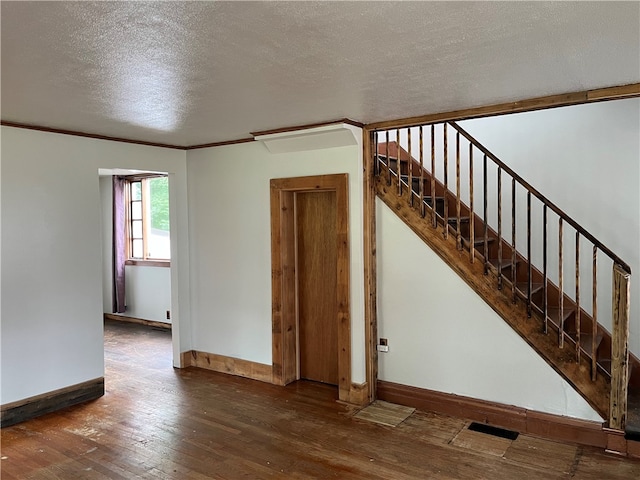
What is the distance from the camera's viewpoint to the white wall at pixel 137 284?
23.8ft

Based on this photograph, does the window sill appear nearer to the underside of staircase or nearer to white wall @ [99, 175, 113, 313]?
white wall @ [99, 175, 113, 313]

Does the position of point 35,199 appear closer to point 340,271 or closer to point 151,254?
point 340,271

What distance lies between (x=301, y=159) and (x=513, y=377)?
8.06ft

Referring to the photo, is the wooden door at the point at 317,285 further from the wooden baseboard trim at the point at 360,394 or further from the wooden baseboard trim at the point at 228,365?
the wooden baseboard trim at the point at 360,394

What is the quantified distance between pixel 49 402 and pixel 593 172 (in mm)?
4819

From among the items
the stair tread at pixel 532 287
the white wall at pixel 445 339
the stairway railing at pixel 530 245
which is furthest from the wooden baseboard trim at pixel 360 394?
the stair tread at pixel 532 287

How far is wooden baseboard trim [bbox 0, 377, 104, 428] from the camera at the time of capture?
3.76 metres

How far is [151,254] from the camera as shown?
758 cm

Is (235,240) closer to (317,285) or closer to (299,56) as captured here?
(317,285)

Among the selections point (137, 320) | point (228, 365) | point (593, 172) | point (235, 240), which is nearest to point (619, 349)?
point (593, 172)

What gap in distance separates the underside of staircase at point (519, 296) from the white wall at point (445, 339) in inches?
2.9

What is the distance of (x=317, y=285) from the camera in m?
4.65

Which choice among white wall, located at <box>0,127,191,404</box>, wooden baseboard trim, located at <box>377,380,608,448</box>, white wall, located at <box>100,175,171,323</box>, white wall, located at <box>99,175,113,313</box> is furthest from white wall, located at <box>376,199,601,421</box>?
white wall, located at <box>99,175,113,313</box>

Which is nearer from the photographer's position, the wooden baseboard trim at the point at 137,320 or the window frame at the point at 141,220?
the wooden baseboard trim at the point at 137,320
